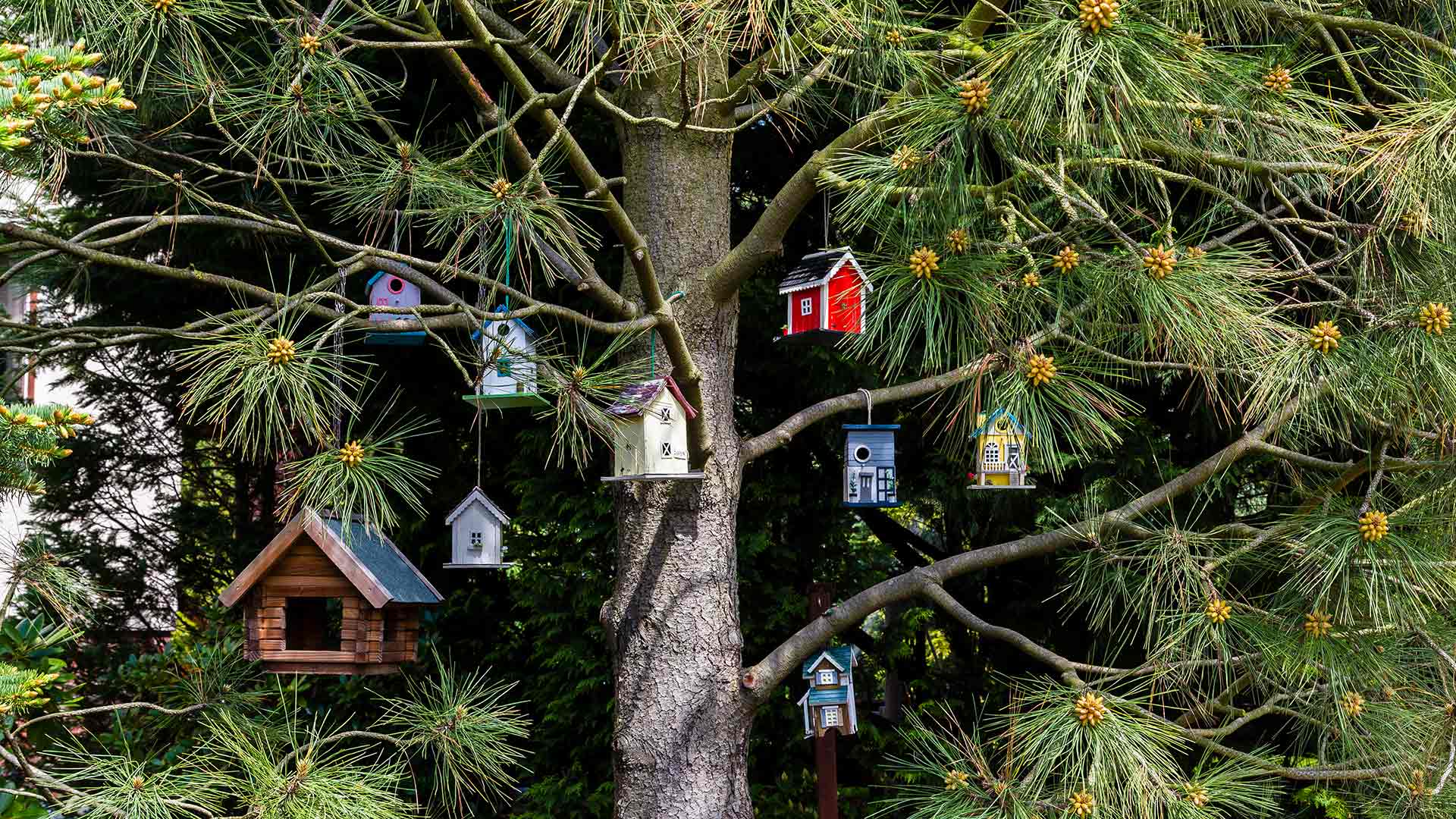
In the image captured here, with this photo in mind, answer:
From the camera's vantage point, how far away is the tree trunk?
186cm

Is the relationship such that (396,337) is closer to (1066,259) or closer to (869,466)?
(869,466)

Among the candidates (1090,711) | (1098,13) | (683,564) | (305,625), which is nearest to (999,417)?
(1090,711)

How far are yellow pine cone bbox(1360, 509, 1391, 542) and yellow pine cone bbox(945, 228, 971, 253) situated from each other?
0.66 metres

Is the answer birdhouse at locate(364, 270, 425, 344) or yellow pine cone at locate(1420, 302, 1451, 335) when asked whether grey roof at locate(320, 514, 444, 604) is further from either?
yellow pine cone at locate(1420, 302, 1451, 335)

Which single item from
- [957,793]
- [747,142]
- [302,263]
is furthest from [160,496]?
[957,793]

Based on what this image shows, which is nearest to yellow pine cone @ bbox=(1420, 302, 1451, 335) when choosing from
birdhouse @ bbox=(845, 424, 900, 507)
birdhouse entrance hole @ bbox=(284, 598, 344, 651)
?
birdhouse @ bbox=(845, 424, 900, 507)

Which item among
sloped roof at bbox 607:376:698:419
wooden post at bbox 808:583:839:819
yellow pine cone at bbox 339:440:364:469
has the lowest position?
wooden post at bbox 808:583:839:819

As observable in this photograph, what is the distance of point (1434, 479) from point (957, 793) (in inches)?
33.0

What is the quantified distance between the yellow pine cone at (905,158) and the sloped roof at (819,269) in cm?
33

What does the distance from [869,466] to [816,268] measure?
15.2 inches

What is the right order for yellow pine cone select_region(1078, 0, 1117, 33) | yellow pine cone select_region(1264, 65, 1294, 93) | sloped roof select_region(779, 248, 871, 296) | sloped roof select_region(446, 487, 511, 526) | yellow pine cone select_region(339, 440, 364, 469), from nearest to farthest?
yellow pine cone select_region(1078, 0, 1117, 33) < yellow pine cone select_region(339, 440, 364, 469) < yellow pine cone select_region(1264, 65, 1294, 93) < sloped roof select_region(779, 248, 871, 296) < sloped roof select_region(446, 487, 511, 526)

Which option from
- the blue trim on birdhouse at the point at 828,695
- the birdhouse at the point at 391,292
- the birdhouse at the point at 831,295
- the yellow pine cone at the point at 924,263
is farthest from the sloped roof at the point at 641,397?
the blue trim on birdhouse at the point at 828,695

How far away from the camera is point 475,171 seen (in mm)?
1704

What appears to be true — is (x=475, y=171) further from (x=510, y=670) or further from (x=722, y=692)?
(x=510, y=670)
